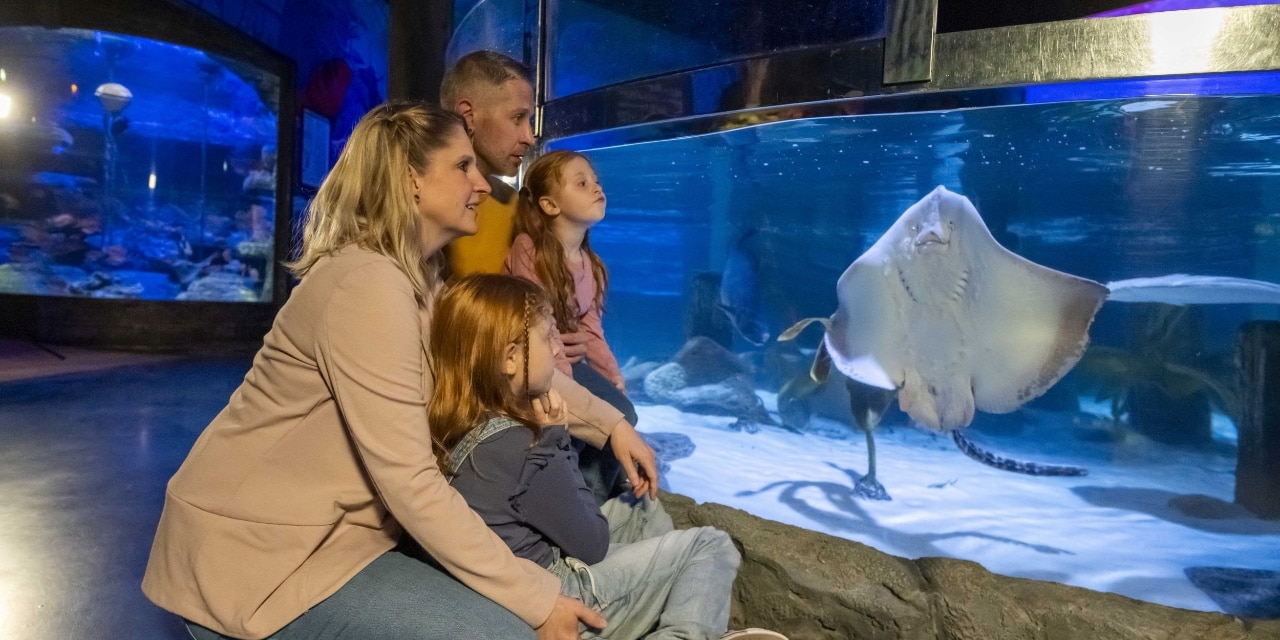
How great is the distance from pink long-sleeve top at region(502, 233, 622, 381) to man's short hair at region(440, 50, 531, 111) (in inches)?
18.6

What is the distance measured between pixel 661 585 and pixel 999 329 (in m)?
2.97

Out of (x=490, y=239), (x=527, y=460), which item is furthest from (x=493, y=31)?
(x=527, y=460)

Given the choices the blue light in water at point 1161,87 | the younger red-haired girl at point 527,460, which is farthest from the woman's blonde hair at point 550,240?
the blue light in water at point 1161,87

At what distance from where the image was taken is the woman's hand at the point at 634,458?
1.78m

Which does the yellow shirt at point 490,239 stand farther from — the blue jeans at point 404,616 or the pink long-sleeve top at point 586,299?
the blue jeans at point 404,616

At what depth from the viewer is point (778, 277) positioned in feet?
24.4

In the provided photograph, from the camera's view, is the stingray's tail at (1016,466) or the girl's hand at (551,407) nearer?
the girl's hand at (551,407)

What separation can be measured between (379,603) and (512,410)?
430 millimetres

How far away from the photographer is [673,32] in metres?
2.43

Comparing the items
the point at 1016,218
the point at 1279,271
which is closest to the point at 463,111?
the point at 1279,271

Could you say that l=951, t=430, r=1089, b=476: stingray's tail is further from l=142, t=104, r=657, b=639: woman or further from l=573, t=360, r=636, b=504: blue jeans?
l=142, t=104, r=657, b=639: woman

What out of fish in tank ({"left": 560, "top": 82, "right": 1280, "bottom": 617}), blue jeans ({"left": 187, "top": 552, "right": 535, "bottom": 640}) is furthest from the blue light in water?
blue jeans ({"left": 187, "top": 552, "right": 535, "bottom": 640})

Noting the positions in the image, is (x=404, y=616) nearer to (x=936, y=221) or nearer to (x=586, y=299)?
(x=586, y=299)

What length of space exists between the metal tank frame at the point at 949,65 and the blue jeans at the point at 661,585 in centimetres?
128
